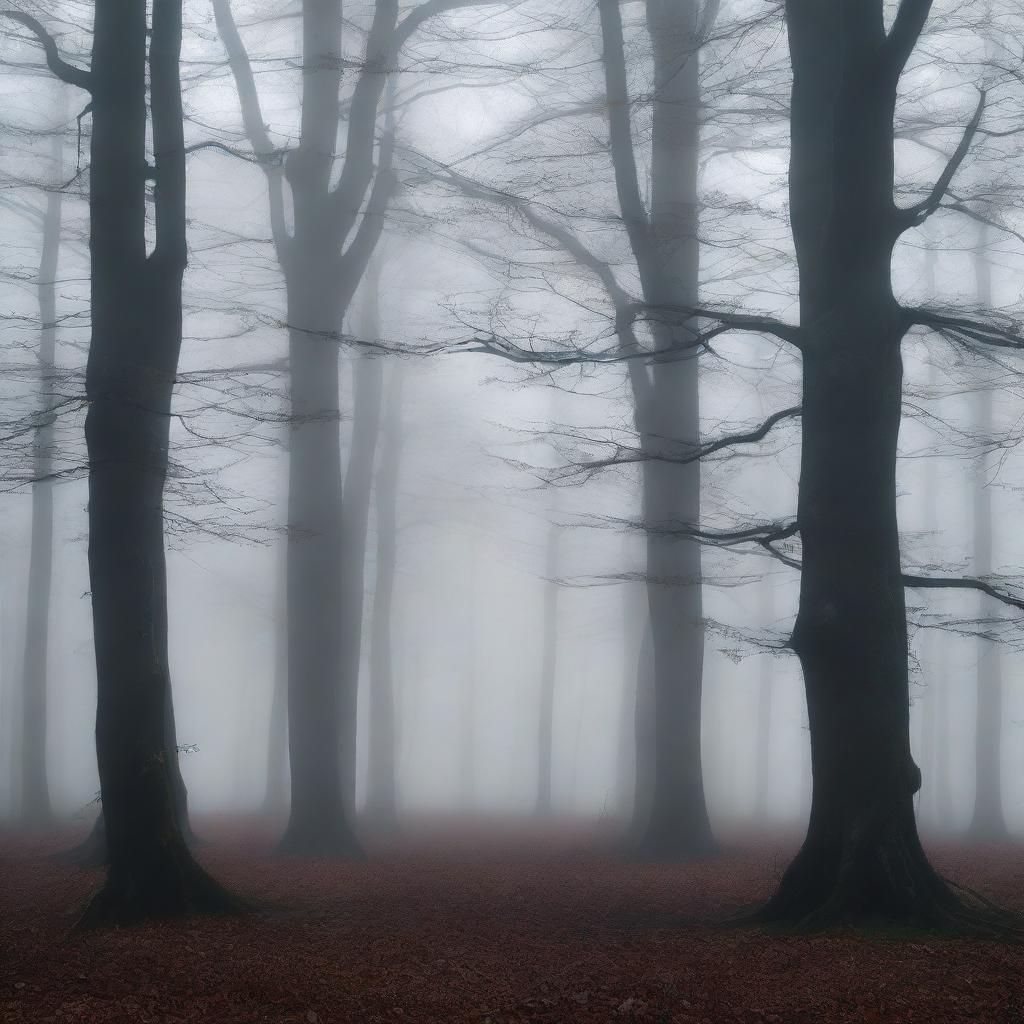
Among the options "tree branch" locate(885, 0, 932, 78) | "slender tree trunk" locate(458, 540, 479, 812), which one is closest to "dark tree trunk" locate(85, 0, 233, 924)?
"tree branch" locate(885, 0, 932, 78)

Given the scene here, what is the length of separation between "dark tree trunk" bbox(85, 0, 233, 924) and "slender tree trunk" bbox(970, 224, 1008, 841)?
1327 cm

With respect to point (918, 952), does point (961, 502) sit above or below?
above

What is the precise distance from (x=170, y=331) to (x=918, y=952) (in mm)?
6969

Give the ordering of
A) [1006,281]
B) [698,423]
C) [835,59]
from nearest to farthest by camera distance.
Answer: [835,59] < [698,423] < [1006,281]

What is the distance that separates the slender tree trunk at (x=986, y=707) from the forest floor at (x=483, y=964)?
8.90m

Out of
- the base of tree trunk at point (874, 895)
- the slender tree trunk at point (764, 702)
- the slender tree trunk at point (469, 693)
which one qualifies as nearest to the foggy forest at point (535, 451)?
the base of tree trunk at point (874, 895)

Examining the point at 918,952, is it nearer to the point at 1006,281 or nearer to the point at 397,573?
the point at 1006,281

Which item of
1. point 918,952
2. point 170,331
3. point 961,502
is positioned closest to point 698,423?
point 170,331

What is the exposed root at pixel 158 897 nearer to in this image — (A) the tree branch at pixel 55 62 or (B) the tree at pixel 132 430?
(B) the tree at pixel 132 430

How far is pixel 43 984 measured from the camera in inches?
215

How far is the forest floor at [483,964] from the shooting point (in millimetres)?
5094

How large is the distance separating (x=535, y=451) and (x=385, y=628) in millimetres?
5057

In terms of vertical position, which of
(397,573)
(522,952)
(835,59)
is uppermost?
(835,59)

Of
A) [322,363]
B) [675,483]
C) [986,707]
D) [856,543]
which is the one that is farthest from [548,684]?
[856,543]
